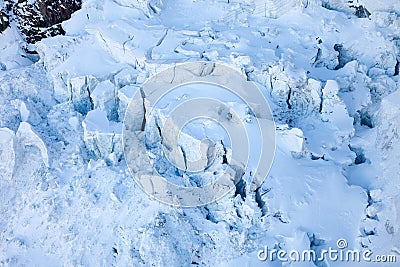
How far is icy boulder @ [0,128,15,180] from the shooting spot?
17.4 ft

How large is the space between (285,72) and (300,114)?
522 millimetres

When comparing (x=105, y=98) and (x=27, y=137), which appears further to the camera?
(x=105, y=98)

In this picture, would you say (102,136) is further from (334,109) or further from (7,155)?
(334,109)

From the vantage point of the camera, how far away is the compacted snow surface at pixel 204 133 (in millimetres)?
4688

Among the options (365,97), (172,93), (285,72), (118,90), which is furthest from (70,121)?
(365,97)

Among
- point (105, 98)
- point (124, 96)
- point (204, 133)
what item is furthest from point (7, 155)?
point (204, 133)

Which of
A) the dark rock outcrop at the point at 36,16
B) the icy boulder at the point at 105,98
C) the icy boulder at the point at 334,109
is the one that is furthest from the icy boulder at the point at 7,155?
the icy boulder at the point at 334,109

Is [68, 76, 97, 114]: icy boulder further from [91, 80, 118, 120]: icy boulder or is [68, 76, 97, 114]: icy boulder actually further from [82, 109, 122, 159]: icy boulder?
[82, 109, 122, 159]: icy boulder

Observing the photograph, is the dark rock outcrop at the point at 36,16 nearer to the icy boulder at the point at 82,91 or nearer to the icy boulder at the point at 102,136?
the icy boulder at the point at 82,91

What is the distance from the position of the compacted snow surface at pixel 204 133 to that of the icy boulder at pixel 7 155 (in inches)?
0.5

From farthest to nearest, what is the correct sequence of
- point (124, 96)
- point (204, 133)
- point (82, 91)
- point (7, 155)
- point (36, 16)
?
point (36, 16), point (82, 91), point (124, 96), point (7, 155), point (204, 133)

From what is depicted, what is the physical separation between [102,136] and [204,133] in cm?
110

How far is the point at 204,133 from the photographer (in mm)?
5191

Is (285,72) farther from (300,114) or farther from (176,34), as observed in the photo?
(176,34)
